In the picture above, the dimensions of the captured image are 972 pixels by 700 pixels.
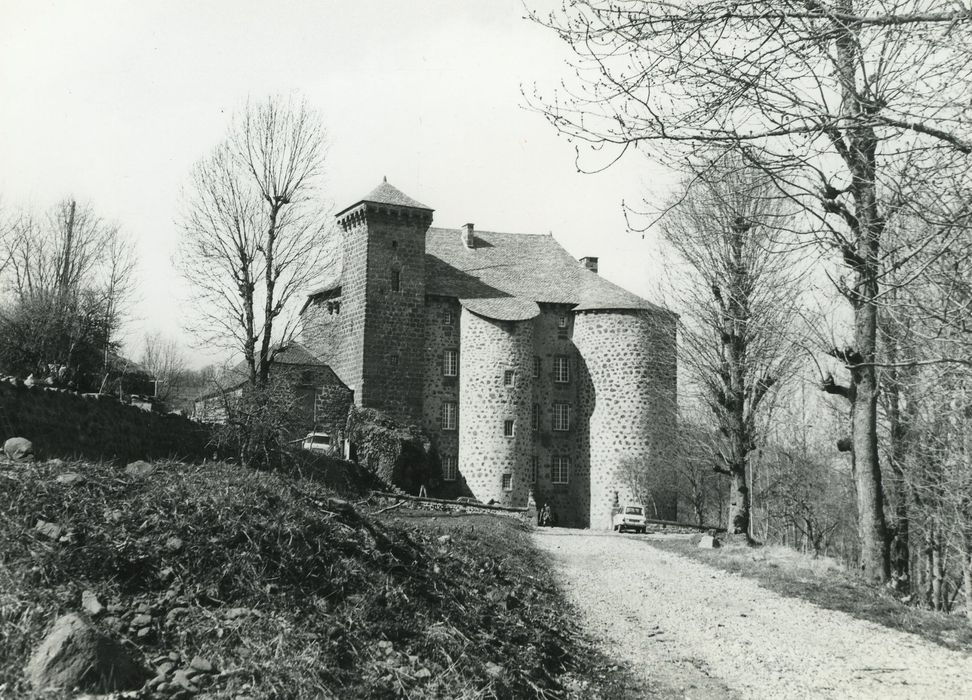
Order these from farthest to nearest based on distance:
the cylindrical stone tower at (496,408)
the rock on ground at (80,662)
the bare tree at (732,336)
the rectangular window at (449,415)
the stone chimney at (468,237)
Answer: the stone chimney at (468,237) < the rectangular window at (449,415) < the cylindrical stone tower at (496,408) < the bare tree at (732,336) < the rock on ground at (80,662)

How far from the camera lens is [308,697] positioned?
4.83 meters

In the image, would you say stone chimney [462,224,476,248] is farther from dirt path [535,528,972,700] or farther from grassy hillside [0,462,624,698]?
grassy hillside [0,462,624,698]

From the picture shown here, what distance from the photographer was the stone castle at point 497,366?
4006cm

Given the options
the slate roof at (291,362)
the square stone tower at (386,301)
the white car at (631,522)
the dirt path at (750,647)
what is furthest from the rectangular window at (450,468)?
the dirt path at (750,647)

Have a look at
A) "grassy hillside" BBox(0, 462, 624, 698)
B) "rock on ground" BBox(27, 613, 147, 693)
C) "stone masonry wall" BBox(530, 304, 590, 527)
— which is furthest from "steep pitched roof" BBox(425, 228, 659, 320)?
"rock on ground" BBox(27, 613, 147, 693)

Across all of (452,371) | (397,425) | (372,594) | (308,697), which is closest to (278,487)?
(372,594)

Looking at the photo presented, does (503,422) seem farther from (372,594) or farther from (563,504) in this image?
(372,594)

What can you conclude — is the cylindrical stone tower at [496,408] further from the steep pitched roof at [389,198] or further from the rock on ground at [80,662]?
the rock on ground at [80,662]

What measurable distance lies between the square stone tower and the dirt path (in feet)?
93.4

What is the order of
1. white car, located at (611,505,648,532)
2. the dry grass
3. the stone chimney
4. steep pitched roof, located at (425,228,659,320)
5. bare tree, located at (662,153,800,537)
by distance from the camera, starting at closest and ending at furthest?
the dry grass → bare tree, located at (662,153,800,537) → white car, located at (611,505,648,532) → steep pitched roof, located at (425,228,659,320) → the stone chimney

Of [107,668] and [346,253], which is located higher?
[346,253]

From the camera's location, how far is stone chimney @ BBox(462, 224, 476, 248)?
46781 millimetres

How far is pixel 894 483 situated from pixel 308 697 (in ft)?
79.3

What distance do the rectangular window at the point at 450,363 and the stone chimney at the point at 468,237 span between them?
7655 millimetres
